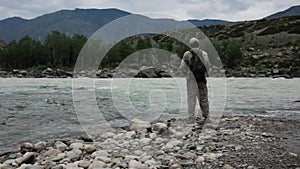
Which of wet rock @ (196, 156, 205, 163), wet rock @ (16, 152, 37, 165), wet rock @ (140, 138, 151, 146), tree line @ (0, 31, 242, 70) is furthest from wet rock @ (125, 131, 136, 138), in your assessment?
tree line @ (0, 31, 242, 70)

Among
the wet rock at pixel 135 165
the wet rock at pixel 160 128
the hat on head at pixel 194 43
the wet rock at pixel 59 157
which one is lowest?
the wet rock at pixel 59 157

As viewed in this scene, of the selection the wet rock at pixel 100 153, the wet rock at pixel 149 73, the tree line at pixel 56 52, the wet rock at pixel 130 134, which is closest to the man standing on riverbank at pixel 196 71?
the wet rock at pixel 130 134

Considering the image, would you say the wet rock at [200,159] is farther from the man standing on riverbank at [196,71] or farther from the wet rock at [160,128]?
the man standing on riverbank at [196,71]

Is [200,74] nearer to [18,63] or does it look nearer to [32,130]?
[32,130]

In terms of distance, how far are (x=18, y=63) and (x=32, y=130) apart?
70.9m

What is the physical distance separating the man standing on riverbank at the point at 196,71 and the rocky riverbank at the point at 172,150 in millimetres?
712

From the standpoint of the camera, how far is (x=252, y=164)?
5871mm

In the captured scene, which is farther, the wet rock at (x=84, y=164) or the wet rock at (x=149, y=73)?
the wet rock at (x=149, y=73)

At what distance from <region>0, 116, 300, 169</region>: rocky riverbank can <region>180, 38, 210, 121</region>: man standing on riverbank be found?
0.71 meters

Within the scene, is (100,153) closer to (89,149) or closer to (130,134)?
(89,149)

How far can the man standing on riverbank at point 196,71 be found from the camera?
371 inches

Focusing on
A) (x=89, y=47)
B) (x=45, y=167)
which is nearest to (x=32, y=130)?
(x=45, y=167)

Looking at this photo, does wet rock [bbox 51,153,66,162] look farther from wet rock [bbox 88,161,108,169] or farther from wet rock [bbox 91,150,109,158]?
wet rock [bbox 88,161,108,169]

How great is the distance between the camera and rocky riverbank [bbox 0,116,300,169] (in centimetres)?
604
